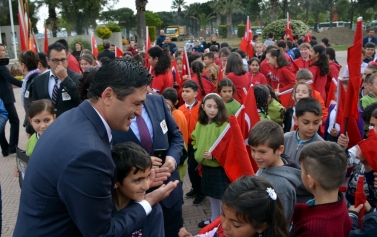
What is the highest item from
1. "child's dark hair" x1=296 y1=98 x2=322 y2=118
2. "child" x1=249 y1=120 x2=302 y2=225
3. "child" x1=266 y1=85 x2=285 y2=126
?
"child's dark hair" x1=296 y1=98 x2=322 y2=118

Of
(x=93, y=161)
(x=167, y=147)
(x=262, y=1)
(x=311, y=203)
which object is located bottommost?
(x=311, y=203)

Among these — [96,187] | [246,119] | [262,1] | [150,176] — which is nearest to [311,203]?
[150,176]

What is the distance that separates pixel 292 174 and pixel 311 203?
0.31 metres

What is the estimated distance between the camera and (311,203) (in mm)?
2338

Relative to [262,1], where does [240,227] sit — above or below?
below

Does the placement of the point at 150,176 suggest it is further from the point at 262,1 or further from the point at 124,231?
the point at 262,1

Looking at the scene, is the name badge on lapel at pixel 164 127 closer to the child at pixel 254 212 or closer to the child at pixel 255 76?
the child at pixel 254 212

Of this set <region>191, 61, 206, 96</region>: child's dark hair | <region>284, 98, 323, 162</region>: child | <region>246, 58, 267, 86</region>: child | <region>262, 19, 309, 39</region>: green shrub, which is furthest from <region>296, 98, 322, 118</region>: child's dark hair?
<region>262, 19, 309, 39</region>: green shrub

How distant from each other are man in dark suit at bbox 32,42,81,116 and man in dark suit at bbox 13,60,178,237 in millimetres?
2859

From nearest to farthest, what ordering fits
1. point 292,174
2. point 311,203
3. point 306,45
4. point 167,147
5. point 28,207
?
point 28,207 → point 311,203 → point 292,174 → point 167,147 → point 306,45

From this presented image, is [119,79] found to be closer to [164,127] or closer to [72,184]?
[72,184]

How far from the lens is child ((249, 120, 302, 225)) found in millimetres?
2485

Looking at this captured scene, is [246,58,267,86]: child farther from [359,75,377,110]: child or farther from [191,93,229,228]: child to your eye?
[191,93,229,228]: child

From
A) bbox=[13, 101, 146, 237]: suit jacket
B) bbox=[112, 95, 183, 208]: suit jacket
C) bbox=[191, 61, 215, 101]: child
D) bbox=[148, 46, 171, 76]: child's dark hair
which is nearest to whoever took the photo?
bbox=[13, 101, 146, 237]: suit jacket
